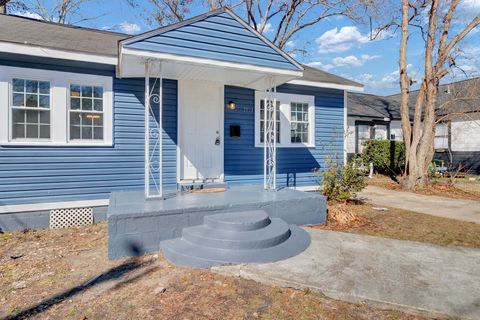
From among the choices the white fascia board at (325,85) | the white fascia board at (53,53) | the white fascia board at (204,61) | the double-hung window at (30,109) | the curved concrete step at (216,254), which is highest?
the white fascia board at (325,85)

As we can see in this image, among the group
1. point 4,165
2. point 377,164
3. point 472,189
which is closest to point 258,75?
point 4,165

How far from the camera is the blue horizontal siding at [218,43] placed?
189 inches

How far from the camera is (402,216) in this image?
6676mm

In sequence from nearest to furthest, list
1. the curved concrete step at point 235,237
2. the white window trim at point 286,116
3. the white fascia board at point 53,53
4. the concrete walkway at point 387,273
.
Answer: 1. the concrete walkway at point 387,273
2. the curved concrete step at point 235,237
3. the white fascia board at point 53,53
4. the white window trim at point 286,116

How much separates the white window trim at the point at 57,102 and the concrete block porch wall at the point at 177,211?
1.53 m

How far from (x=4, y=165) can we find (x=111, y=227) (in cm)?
297

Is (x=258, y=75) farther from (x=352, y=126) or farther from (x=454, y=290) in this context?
(x=352, y=126)

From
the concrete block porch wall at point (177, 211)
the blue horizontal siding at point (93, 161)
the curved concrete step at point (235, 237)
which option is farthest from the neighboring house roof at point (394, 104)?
the curved concrete step at point (235, 237)

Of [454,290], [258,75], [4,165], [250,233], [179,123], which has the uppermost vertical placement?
[258,75]

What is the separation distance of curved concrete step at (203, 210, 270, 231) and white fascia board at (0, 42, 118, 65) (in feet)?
12.2

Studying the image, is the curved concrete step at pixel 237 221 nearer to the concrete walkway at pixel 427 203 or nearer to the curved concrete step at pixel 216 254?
the curved concrete step at pixel 216 254

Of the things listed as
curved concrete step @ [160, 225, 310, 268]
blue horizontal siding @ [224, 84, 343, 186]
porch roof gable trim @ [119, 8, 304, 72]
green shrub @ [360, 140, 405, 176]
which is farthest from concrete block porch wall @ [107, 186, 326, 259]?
green shrub @ [360, 140, 405, 176]

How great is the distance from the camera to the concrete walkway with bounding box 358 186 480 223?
694 cm

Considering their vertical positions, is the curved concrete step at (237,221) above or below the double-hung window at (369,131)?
below
